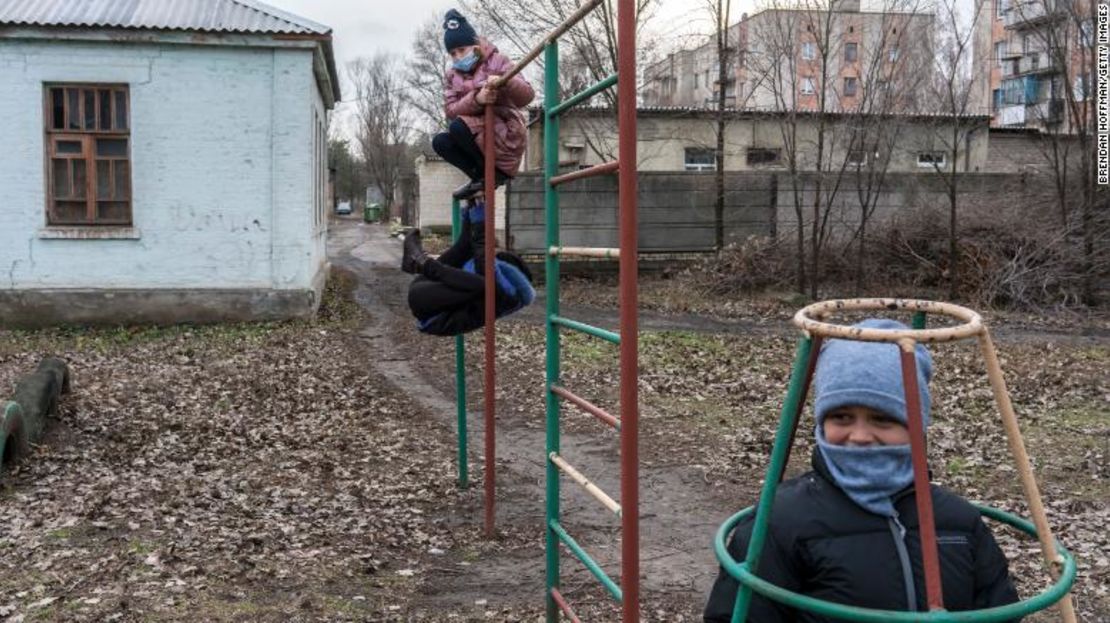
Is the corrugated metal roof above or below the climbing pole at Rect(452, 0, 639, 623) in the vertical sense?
above

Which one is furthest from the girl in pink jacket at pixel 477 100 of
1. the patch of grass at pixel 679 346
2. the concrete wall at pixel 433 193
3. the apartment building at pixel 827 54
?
the concrete wall at pixel 433 193

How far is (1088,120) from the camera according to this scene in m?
14.7

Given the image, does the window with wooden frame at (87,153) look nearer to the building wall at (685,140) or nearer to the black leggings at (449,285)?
the building wall at (685,140)

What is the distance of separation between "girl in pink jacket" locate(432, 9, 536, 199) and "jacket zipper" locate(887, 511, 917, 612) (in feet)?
10.8

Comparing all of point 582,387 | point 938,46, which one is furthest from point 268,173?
point 938,46

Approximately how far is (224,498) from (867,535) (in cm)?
488

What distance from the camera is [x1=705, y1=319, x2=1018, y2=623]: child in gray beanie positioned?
6.18ft

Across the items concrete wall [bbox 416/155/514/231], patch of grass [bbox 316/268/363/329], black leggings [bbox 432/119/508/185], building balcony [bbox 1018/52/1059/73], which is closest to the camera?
black leggings [bbox 432/119/508/185]

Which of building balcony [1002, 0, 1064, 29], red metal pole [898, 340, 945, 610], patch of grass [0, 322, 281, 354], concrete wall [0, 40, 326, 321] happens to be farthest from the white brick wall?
red metal pole [898, 340, 945, 610]

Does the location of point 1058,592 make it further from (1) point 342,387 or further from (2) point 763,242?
(2) point 763,242

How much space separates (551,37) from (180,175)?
10.4m

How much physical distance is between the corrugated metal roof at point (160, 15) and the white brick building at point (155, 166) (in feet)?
0.15

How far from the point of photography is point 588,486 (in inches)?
127

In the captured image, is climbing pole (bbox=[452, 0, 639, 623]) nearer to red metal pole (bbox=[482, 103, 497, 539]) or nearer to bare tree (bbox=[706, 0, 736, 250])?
red metal pole (bbox=[482, 103, 497, 539])
